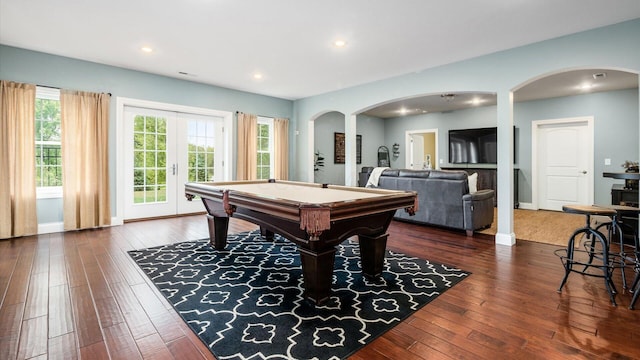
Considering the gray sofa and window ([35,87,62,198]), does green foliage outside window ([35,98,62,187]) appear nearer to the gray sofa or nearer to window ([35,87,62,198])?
window ([35,87,62,198])

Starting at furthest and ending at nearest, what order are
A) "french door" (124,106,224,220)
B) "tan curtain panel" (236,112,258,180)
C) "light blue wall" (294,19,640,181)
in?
1. "tan curtain panel" (236,112,258,180)
2. "french door" (124,106,224,220)
3. "light blue wall" (294,19,640,181)

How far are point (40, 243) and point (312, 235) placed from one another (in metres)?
4.14

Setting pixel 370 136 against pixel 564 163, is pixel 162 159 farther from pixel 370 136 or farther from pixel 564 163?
pixel 564 163

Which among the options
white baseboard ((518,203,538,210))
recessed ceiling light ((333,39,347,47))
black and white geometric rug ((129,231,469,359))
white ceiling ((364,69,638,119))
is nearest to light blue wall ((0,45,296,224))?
black and white geometric rug ((129,231,469,359))

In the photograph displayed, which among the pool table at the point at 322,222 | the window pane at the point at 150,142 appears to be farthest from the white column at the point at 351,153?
the window pane at the point at 150,142

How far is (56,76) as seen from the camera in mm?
4562

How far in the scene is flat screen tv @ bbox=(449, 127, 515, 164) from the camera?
25.3 ft

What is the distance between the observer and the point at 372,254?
110 inches

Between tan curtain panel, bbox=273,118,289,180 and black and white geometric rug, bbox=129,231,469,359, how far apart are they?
12.0ft

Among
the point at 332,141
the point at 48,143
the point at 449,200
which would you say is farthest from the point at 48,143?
the point at 449,200

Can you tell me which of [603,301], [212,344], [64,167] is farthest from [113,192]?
[603,301]

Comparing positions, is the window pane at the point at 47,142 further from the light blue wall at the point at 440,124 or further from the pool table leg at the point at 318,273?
the light blue wall at the point at 440,124

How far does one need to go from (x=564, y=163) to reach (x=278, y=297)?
7.46 metres

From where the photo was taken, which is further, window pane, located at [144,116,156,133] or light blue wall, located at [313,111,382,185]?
light blue wall, located at [313,111,382,185]
